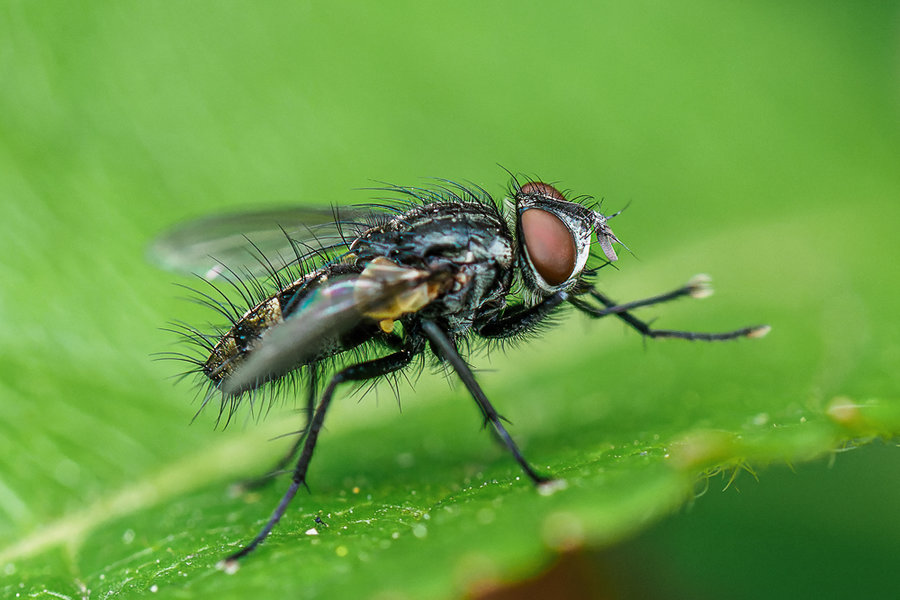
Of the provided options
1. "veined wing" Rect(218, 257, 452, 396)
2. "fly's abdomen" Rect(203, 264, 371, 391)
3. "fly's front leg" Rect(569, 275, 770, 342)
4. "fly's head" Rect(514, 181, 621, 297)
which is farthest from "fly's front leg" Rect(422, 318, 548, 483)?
"fly's front leg" Rect(569, 275, 770, 342)

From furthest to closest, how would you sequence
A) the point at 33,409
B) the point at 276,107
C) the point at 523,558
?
the point at 276,107, the point at 33,409, the point at 523,558

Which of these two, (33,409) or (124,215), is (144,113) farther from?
(33,409)

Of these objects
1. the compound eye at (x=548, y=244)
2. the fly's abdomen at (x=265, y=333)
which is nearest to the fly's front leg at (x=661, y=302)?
the compound eye at (x=548, y=244)

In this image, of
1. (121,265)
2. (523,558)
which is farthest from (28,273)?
(523,558)

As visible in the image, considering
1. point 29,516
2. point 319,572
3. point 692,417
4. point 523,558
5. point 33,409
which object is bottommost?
point 523,558

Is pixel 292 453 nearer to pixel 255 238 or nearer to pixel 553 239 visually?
pixel 255 238
